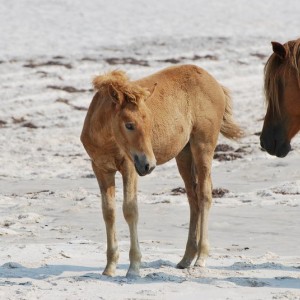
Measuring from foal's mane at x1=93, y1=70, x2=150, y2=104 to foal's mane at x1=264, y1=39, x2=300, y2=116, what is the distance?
0.93m

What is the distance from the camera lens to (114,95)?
21.2ft

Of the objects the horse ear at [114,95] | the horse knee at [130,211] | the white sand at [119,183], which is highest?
the horse ear at [114,95]

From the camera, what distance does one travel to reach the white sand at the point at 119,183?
6.69 m

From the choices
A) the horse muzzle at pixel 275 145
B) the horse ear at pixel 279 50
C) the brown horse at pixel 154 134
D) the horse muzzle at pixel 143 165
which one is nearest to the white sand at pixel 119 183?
the brown horse at pixel 154 134

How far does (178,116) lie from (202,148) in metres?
0.42

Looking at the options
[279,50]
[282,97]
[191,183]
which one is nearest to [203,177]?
[191,183]

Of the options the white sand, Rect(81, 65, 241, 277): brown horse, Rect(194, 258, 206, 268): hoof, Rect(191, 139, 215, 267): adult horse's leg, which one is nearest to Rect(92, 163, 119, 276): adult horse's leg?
Rect(81, 65, 241, 277): brown horse

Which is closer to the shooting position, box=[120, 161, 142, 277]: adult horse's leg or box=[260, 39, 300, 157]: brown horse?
box=[260, 39, 300, 157]: brown horse

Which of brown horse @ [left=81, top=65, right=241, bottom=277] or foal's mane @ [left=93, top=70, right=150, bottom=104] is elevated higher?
foal's mane @ [left=93, top=70, right=150, bottom=104]

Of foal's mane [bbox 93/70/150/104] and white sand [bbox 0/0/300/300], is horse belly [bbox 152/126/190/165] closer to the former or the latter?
foal's mane [bbox 93/70/150/104]

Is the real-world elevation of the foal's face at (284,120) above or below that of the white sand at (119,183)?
above

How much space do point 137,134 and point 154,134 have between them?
2.22 ft

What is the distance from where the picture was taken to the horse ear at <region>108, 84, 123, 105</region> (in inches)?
253

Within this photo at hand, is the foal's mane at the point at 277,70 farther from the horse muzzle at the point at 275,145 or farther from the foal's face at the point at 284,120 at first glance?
the horse muzzle at the point at 275,145
